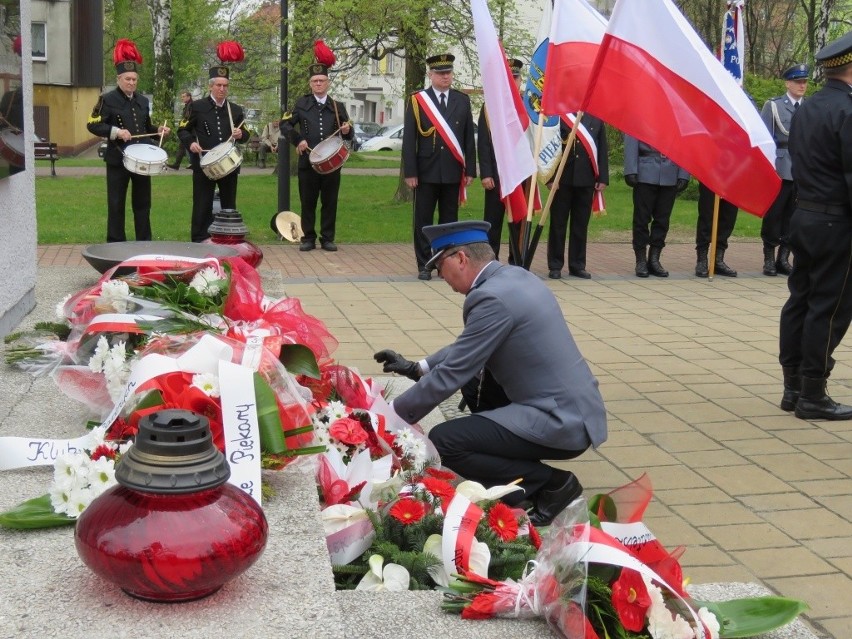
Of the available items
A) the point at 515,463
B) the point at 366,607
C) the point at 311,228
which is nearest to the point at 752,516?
the point at 515,463

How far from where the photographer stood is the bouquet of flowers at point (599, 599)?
2.65 meters

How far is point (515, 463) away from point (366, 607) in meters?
1.89

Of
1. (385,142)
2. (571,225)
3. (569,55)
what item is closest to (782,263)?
(571,225)

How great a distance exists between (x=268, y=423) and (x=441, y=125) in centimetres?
807

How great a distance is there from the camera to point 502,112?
5.49 m

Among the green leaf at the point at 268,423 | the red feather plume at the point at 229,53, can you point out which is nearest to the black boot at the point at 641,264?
the red feather plume at the point at 229,53

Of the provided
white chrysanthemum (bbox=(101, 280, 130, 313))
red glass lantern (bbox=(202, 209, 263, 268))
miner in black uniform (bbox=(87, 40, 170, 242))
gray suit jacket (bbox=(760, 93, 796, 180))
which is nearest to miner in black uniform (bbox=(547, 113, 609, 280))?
gray suit jacket (bbox=(760, 93, 796, 180))

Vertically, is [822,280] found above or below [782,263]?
above

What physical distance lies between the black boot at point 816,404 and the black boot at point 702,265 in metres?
5.06

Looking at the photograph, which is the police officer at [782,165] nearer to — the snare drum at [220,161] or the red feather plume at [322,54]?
the red feather plume at [322,54]

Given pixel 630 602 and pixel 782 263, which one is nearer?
pixel 630 602

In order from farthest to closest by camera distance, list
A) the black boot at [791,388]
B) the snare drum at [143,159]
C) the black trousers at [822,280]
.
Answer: the snare drum at [143,159] < the black boot at [791,388] < the black trousers at [822,280]

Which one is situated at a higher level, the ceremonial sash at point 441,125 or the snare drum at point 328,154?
the ceremonial sash at point 441,125

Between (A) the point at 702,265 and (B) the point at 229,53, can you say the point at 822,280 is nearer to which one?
(A) the point at 702,265
